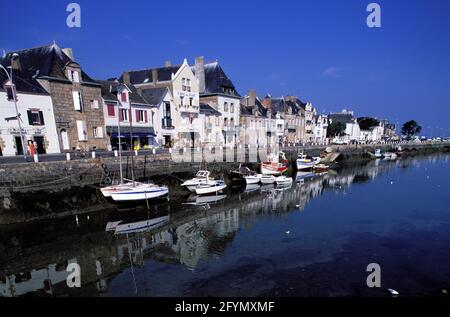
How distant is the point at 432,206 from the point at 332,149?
42531mm

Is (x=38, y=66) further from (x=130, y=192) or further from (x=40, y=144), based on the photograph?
(x=130, y=192)

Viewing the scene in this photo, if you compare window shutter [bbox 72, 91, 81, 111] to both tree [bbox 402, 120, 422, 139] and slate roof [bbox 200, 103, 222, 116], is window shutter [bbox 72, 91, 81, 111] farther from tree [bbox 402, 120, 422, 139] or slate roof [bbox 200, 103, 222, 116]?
tree [bbox 402, 120, 422, 139]

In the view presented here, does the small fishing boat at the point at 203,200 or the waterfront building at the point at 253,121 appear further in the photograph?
the waterfront building at the point at 253,121

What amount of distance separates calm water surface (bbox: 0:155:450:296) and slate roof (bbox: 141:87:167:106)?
64.7 feet

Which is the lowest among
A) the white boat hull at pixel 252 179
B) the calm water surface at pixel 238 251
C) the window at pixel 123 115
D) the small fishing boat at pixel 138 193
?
the calm water surface at pixel 238 251

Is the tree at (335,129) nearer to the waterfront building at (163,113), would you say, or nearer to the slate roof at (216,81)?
the slate roof at (216,81)

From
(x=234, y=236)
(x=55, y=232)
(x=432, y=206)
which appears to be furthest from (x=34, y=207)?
(x=432, y=206)

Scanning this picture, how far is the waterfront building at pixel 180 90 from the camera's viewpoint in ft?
133

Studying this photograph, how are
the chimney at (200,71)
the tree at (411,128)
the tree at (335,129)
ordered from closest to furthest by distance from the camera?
the chimney at (200,71), the tree at (335,129), the tree at (411,128)

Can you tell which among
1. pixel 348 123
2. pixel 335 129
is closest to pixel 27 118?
pixel 335 129

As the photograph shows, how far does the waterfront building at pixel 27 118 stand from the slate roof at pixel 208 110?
22.7 m

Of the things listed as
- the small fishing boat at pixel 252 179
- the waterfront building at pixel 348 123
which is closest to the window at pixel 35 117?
the small fishing boat at pixel 252 179

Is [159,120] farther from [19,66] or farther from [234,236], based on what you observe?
[234,236]

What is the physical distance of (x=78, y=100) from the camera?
29.2m
